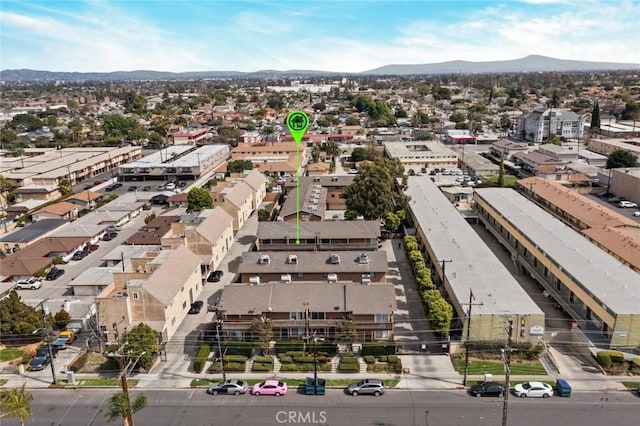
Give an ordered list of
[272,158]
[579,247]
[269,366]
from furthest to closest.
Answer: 1. [272,158]
2. [579,247]
3. [269,366]

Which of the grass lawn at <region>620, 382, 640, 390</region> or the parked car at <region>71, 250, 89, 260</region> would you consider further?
the parked car at <region>71, 250, 89, 260</region>

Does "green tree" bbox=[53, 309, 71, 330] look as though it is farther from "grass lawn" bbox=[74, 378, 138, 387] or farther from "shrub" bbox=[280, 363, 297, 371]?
"shrub" bbox=[280, 363, 297, 371]

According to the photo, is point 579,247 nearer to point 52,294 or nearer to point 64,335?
point 64,335

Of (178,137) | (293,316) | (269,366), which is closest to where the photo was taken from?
(269,366)

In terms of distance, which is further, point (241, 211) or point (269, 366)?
point (241, 211)

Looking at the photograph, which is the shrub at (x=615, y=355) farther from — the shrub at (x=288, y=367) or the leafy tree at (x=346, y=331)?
the shrub at (x=288, y=367)

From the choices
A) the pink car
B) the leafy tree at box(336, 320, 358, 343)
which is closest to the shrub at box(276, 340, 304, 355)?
the leafy tree at box(336, 320, 358, 343)

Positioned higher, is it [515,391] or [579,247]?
[579,247]

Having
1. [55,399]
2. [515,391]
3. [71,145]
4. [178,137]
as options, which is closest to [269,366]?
[55,399]
